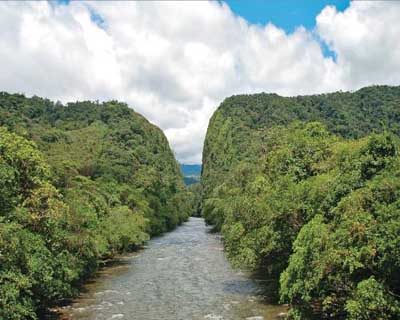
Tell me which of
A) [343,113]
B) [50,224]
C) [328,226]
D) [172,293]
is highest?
[343,113]

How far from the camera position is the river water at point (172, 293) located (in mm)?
33750

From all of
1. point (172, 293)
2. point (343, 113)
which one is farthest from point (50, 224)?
point (343, 113)

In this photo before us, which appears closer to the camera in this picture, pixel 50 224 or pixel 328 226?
pixel 328 226

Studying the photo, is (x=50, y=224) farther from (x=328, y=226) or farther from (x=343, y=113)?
(x=343, y=113)

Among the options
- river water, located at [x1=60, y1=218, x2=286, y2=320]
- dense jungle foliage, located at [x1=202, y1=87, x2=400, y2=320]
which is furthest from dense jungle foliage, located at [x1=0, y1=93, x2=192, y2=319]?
dense jungle foliage, located at [x1=202, y1=87, x2=400, y2=320]

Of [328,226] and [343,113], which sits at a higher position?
[343,113]

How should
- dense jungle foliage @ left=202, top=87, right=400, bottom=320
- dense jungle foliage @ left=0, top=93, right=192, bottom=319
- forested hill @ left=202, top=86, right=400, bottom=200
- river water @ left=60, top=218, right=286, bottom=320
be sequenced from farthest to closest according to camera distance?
forested hill @ left=202, top=86, right=400, bottom=200 < river water @ left=60, top=218, right=286, bottom=320 < dense jungle foliage @ left=0, top=93, right=192, bottom=319 < dense jungle foliage @ left=202, top=87, right=400, bottom=320

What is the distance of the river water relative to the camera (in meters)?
33.8

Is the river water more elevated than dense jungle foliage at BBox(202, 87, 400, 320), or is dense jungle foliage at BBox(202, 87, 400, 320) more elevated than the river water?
dense jungle foliage at BBox(202, 87, 400, 320)

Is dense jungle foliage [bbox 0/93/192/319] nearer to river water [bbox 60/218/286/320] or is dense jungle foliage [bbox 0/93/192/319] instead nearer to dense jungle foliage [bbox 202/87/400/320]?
river water [bbox 60/218/286/320]

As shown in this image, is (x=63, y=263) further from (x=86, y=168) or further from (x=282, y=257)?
(x=86, y=168)

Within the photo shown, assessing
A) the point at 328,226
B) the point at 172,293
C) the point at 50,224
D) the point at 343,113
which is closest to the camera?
the point at 328,226

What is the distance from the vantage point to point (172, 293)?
1607 inches

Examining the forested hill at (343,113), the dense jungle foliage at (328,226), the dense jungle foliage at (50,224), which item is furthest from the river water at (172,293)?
the forested hill at (343,113)
